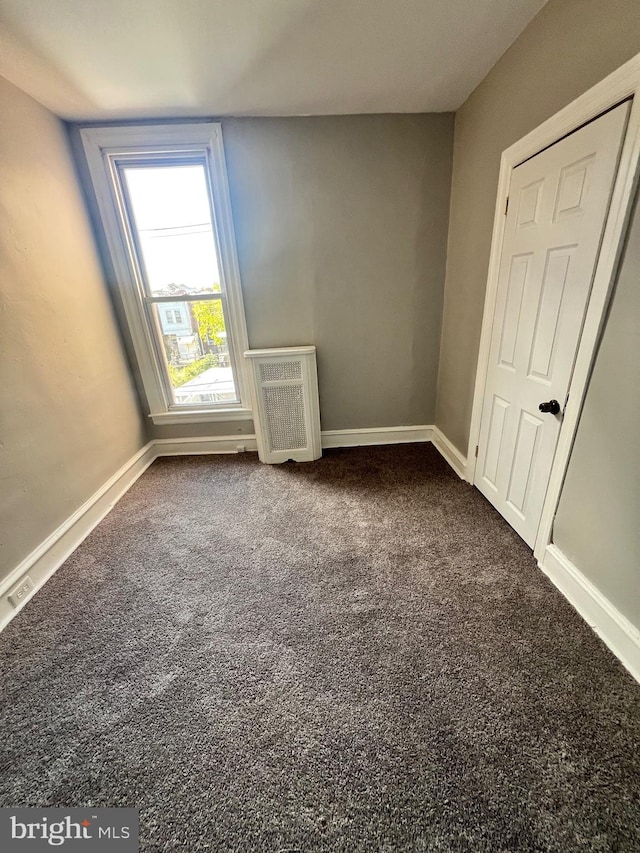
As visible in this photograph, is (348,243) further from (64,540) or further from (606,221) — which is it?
(64,540)

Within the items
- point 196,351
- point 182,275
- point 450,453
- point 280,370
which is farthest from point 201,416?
point 450,453

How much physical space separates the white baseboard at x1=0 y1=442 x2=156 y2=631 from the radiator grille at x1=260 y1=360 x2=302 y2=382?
1.32 metres

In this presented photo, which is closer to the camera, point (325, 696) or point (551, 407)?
point (325, 696)

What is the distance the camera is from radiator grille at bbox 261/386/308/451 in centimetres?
272

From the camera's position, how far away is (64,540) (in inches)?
76.8

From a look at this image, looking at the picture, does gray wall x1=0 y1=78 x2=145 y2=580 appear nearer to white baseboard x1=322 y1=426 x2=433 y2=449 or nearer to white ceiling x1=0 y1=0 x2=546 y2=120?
white ceiling x1=0 y1=0 x2=546 y2=120

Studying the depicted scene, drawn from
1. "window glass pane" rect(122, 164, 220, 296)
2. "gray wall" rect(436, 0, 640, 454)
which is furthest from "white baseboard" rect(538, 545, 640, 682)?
"window glass pane" rect(122, 164, 220, 296)

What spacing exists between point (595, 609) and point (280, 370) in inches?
90.6

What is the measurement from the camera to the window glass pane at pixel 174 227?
8.04 feet

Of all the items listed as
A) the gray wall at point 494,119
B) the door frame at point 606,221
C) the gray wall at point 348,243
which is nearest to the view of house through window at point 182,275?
the gray wall at point 348,243

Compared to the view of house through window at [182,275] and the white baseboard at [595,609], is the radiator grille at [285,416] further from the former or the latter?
the white baseboard at [595,609]

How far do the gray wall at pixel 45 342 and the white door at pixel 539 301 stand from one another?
2.68m

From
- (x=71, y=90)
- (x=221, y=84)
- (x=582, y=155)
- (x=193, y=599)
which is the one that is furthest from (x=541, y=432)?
(x=71, y=90)

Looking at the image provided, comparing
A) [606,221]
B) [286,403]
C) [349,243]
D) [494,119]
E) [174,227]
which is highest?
[494,119]
